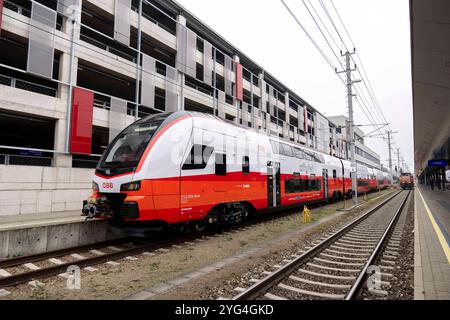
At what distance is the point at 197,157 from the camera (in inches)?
325

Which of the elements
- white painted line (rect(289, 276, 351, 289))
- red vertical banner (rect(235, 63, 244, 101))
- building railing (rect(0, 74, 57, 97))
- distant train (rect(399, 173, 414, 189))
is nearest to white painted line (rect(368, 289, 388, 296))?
white painted line (rect(289, 276, 351, 289))

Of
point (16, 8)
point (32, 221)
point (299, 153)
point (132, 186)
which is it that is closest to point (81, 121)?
point (16, 8)

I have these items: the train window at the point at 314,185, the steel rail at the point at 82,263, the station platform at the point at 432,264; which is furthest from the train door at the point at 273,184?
the station platform at the point at 432,264

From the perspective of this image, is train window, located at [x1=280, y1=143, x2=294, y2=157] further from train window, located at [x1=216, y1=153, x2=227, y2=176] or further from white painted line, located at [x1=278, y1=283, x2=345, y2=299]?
white painted line, located at [x1=278, y1=283, x2=345, y2=299]

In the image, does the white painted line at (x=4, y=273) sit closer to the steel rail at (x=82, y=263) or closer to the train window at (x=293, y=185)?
the steel rail at (x=82, y=263)

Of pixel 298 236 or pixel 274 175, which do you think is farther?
pixel 274 175

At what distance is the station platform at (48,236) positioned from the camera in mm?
6824

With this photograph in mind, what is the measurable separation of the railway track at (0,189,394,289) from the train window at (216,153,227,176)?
2.19m

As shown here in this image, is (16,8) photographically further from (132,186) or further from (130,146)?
(132,186)

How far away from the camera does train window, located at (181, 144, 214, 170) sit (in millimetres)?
7930

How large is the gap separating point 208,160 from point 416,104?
15.7 m

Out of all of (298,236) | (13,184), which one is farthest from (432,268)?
(13,184)
